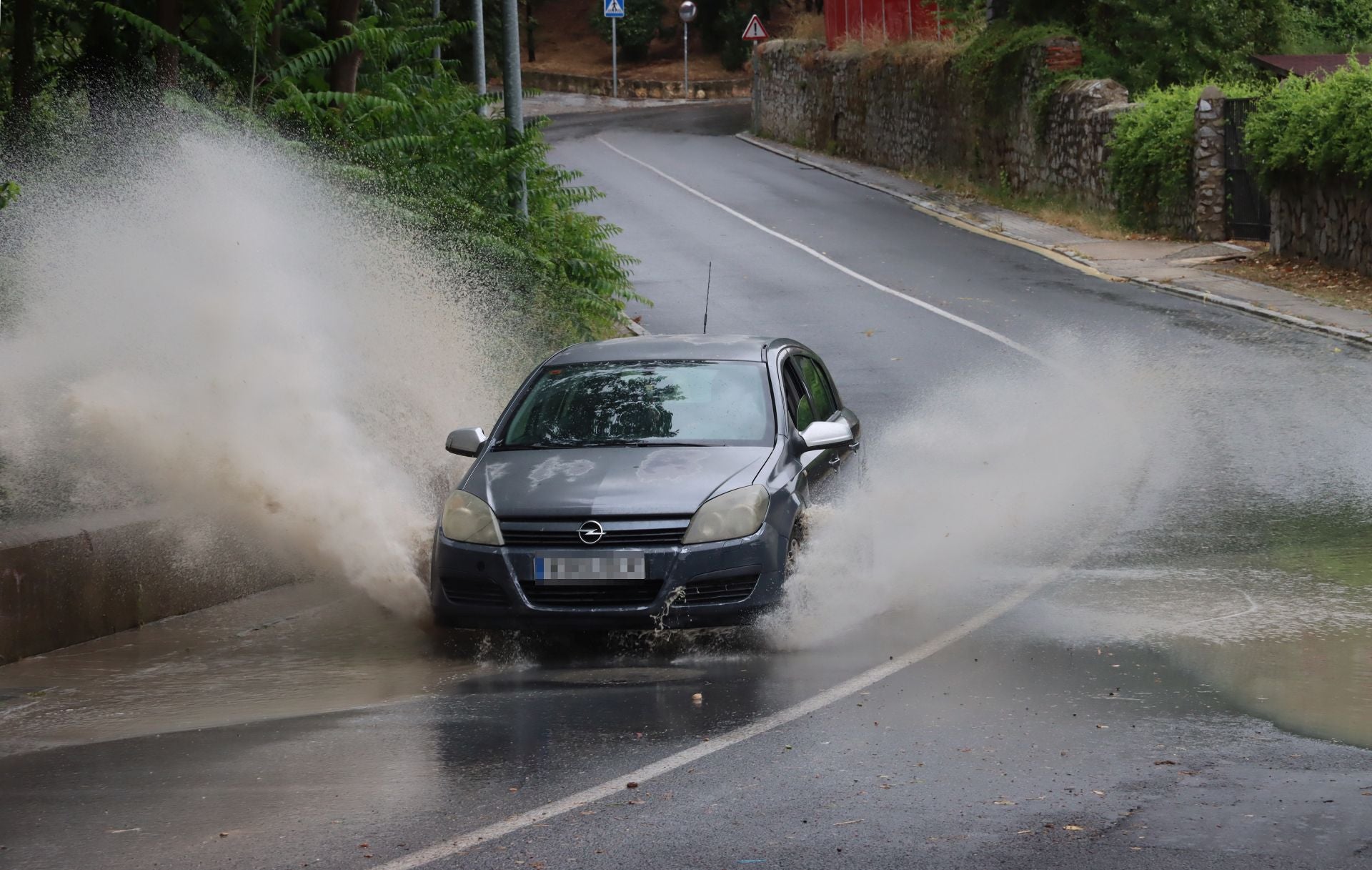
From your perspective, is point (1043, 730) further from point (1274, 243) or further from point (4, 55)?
point (1274, 243)

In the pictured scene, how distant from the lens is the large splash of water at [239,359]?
394 inches

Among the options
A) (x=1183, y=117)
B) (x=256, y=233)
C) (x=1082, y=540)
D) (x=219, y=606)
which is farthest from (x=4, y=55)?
(x=1183, y=117)

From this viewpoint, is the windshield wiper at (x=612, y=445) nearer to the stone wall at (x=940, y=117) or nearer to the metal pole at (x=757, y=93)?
the stone wall at (x=940, y=117)

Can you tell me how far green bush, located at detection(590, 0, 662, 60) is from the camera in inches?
2916

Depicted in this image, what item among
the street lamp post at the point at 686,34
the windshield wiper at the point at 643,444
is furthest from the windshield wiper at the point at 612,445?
the street lamp post at the point at 686,34

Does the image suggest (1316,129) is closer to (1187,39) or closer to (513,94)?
(1187,39)

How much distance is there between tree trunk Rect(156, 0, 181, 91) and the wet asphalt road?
8394 mm

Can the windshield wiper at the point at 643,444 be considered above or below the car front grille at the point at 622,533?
above

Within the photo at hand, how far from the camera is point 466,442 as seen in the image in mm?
9281

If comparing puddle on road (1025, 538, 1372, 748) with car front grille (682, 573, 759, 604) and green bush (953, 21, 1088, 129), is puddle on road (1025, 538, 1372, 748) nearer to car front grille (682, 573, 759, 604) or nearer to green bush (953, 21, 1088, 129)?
car front grille (682, 573, 759, 604)

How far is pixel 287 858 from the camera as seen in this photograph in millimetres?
5371

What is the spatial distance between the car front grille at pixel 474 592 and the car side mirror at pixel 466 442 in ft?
3.78

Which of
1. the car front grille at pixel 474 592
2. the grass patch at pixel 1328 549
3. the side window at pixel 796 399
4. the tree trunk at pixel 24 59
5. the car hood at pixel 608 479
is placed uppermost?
the tree trunk at pixel 24 59

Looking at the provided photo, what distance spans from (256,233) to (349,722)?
7.06 m
